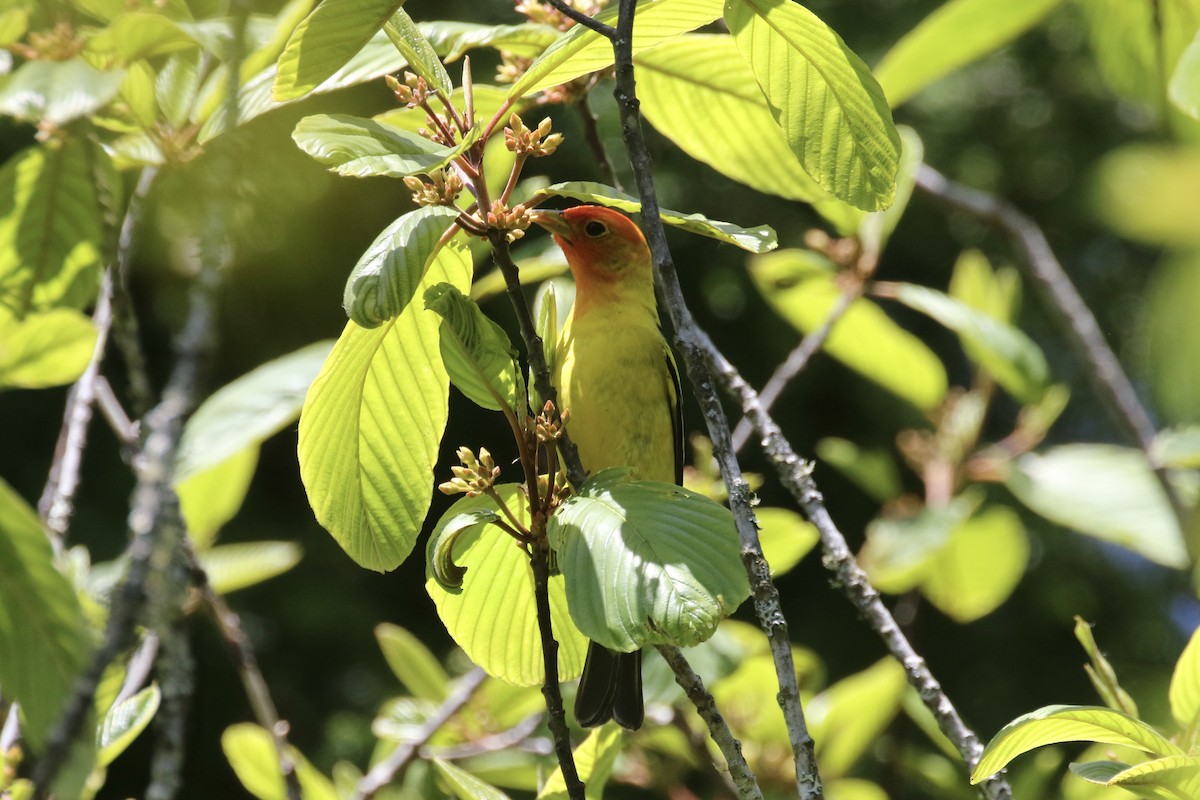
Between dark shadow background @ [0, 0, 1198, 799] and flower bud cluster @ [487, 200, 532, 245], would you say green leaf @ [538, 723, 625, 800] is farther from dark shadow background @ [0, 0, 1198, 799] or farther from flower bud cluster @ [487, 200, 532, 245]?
dark shadow background @ [0, 0, 1198, 799]

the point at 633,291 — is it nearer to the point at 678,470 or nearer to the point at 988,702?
the point at 678,470

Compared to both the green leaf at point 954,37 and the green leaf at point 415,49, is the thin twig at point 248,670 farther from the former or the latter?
the green leaf at point 954,37

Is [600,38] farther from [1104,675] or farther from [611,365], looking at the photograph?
[611,365]

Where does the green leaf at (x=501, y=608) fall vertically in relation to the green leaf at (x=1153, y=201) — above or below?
below

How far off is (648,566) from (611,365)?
1.60 m

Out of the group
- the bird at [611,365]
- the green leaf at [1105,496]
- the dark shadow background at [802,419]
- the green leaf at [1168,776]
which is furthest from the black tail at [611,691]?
the dark shadow background at [802,419]

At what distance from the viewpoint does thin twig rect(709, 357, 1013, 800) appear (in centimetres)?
175

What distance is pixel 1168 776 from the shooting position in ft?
4.72

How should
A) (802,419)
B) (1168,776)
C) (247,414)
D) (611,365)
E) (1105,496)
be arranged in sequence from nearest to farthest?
(1168,776), (247,414), (611,365), (1105,496), (802,419)

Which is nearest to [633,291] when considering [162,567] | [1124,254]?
[162,567]

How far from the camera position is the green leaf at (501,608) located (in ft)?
5.85

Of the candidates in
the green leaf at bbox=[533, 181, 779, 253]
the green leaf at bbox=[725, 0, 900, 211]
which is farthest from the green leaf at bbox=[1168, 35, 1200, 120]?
the green leaf at bbox=[533, 181, 779, 253]

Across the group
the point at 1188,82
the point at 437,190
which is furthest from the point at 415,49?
the point at 1188,82

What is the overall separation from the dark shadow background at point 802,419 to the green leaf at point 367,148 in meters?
3.73
